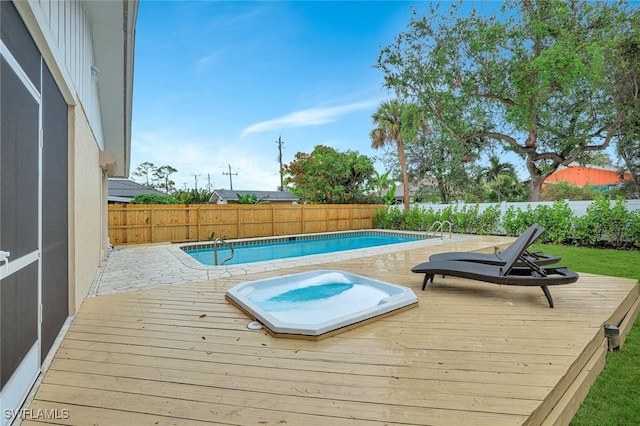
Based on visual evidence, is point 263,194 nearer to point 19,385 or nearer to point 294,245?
point 294,245

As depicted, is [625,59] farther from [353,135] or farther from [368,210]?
[353,135]

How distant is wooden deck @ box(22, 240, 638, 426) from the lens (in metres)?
1.99

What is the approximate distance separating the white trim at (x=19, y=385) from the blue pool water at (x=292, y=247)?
7.52 meters

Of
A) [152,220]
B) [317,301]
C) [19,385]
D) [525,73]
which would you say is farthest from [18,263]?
[525,73]

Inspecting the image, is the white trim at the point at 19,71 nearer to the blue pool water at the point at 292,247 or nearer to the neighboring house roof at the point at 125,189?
the blue pool water at the point at 292,247

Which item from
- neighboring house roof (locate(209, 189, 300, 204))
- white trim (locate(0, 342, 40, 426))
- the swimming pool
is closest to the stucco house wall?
white trim (locate(0, 342, 40, 426))

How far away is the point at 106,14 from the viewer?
197 inches

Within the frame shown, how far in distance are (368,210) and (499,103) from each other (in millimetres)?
8615

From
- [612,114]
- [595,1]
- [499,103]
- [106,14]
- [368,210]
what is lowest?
[368,210]

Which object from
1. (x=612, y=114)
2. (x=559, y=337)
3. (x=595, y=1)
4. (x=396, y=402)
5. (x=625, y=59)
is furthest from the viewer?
(x=612, y=114)

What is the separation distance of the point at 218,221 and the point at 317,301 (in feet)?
30.9

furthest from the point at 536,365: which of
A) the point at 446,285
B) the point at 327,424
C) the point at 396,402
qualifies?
the point at 446,285

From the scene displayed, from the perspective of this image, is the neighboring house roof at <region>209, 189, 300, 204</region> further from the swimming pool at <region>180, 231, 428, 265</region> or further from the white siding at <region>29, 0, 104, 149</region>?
the white siding at <region>29, 0, 104, 149</region>

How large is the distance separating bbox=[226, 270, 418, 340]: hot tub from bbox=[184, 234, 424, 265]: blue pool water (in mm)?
4827
